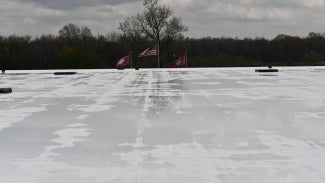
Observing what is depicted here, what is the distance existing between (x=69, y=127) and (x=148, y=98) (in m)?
5.62

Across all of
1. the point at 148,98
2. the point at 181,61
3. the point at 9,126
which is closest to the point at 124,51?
the point at 181,61

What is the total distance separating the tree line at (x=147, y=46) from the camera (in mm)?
59531

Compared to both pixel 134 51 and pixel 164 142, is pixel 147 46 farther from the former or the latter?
pixel 164 142

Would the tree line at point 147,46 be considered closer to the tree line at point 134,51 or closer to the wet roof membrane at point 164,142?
the tree line at point 134,51

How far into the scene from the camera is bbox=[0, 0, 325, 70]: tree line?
59531 millimetres

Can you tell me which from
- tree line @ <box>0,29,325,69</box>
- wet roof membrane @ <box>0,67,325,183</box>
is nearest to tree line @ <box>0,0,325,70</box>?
tree line @ <box>0,29,325,69</box>

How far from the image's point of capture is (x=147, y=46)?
60.6 meters

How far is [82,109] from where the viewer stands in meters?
11.4

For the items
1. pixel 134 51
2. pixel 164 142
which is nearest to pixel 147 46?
pixel 134 51

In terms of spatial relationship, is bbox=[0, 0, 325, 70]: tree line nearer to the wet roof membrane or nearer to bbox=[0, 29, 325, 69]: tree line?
bbox=[0, 29, 325, 69]: tree line

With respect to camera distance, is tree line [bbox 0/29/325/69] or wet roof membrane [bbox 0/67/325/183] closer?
wet roof membrane [bbox 0/67/325/183]

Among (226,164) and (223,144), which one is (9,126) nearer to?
(223,144)

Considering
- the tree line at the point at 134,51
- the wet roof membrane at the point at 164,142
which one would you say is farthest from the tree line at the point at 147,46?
the wet roof membrane at the point at 164,142

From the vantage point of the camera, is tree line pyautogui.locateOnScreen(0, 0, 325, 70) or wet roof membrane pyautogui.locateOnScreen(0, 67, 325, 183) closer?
wet roof membrane pyautogui.locateOnScreen(0, 67, 325, 183)
